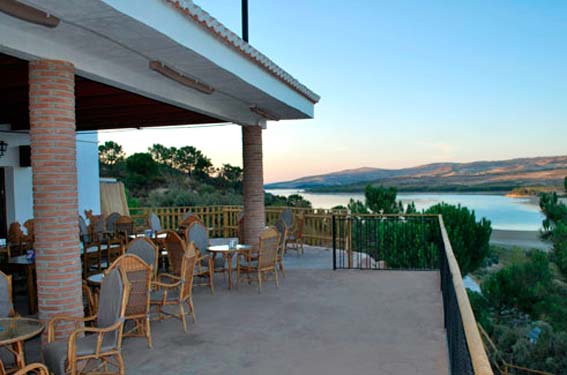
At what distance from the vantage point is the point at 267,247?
7086 millimetres

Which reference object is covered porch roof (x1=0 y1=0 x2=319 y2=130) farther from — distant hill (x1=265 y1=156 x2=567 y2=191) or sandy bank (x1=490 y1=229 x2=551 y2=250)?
sandy bank (x1=490 y1=229 x2=551 y2=250)

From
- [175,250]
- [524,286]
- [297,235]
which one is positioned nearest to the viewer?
[175,250]

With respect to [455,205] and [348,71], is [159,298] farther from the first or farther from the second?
[348,71]

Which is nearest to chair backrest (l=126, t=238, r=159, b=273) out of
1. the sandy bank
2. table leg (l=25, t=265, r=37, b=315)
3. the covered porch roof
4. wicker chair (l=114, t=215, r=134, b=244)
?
table leg (l=25, t=265, r=37, b=315)

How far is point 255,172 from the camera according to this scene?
31.2ft

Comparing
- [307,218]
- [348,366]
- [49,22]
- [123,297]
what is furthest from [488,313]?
[49,22]

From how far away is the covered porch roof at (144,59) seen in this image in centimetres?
375

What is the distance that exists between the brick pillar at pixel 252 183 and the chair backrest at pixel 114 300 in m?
5.66

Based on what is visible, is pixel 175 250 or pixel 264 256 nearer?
pixel 175 250

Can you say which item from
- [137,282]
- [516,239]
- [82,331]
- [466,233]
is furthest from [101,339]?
[516,239]

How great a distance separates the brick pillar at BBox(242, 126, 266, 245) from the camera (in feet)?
31.1

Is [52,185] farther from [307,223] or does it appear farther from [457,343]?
[307,223]

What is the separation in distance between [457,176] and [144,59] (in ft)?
72.2

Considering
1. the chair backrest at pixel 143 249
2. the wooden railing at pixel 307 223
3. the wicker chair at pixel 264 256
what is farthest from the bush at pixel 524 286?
the chair backrest at pixel 143 249
